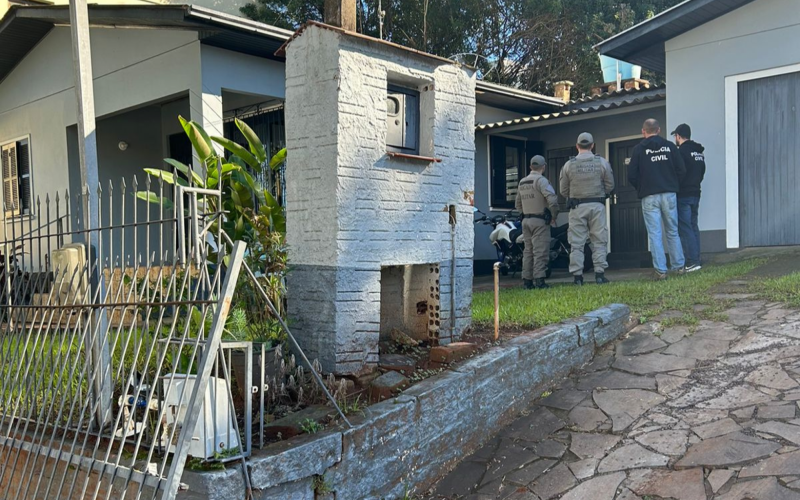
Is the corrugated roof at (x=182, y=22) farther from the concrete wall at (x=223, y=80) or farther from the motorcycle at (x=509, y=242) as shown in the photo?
the motorcycle at (x=509, y=242)

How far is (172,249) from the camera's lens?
3199 mm

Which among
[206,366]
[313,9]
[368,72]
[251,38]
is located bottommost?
[206,366]

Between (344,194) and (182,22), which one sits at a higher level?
(182,22)

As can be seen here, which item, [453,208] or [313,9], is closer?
[453,208]

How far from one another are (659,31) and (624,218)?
347 cm

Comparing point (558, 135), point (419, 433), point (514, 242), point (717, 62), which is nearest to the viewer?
point (419, 433)

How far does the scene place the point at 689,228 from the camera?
8.25 metres

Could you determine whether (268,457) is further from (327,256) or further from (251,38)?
(251,38)

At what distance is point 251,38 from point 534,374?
5.74 meters

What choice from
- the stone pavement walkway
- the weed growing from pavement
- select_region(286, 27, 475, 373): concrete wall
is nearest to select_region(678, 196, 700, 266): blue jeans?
the stone pavement walkway

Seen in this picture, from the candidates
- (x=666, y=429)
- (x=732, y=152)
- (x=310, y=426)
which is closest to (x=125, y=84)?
(x=310, y=426)

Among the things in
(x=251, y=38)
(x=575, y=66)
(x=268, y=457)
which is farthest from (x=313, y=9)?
(x=268, y=457)

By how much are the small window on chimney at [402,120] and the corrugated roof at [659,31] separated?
19.7ft

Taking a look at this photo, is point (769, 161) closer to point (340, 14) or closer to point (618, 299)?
point (618, 299)
